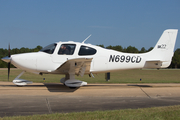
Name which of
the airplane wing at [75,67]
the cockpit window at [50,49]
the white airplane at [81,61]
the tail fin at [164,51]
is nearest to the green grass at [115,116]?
the airplane wing at [75,67]

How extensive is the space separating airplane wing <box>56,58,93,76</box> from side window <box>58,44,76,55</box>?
0.83 m

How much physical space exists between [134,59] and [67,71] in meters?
3.80

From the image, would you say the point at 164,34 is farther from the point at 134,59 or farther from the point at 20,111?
the point at 20,111

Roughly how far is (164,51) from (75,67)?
17.5 ft

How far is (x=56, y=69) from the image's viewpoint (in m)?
9.65

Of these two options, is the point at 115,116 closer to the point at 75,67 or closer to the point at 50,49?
the point at 75,67

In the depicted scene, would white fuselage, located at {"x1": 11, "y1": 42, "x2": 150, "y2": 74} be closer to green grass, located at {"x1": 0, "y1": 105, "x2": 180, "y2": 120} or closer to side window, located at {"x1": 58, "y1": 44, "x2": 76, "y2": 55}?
side window, located at {"x1": 58, "y1": 44, "x2": 76, "y2": 55}

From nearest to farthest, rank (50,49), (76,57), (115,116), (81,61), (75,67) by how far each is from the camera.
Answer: (115,116)
(81,61)
(75,67)
(76,57)
(50,49)

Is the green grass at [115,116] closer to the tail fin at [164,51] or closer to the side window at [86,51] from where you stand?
the side window at [86,51]

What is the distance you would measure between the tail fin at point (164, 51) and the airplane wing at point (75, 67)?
3860mm

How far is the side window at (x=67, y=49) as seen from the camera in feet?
32.7

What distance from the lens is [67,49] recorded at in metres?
10.0

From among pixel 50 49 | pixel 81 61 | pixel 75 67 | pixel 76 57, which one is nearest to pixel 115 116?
pixel 81 61

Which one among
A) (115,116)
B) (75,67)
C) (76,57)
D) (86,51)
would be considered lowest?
(115,116)
